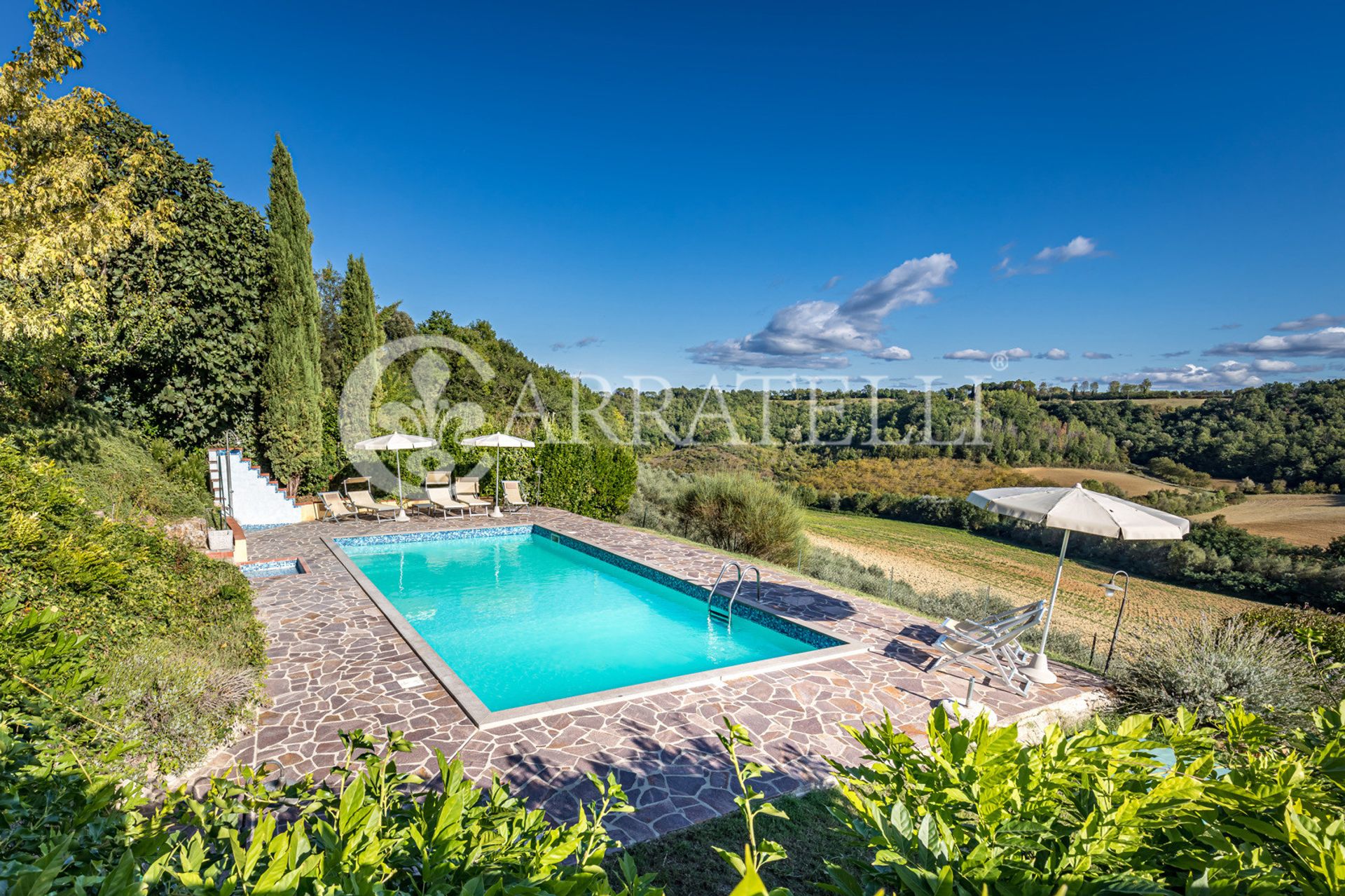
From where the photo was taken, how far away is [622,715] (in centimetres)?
504

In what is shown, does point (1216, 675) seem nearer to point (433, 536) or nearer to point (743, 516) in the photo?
point (743, 516)

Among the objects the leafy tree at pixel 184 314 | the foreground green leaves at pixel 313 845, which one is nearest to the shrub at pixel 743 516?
the leafy tree at pixel 184 314

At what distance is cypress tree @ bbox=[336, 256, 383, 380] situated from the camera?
16.6 metres

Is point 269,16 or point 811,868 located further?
point 269,16

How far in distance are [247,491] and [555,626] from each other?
867 cm

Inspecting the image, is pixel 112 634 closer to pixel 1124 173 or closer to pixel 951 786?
pixel 951 786

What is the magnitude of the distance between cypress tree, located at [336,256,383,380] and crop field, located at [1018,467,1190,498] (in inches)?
821

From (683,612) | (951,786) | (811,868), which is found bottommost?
(683,612)

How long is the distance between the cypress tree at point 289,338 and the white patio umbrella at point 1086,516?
44.9ft

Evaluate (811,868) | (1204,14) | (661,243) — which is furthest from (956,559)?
(661,243)

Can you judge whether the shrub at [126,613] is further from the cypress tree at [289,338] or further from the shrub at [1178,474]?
the shrub at [1178,474]

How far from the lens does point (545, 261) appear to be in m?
24.0

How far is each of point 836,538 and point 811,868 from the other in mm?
16937

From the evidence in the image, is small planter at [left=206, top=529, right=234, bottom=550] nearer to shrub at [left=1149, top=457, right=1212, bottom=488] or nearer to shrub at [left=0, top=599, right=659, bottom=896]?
shrub at [left=0, top=599, right=659, bottom=896]
